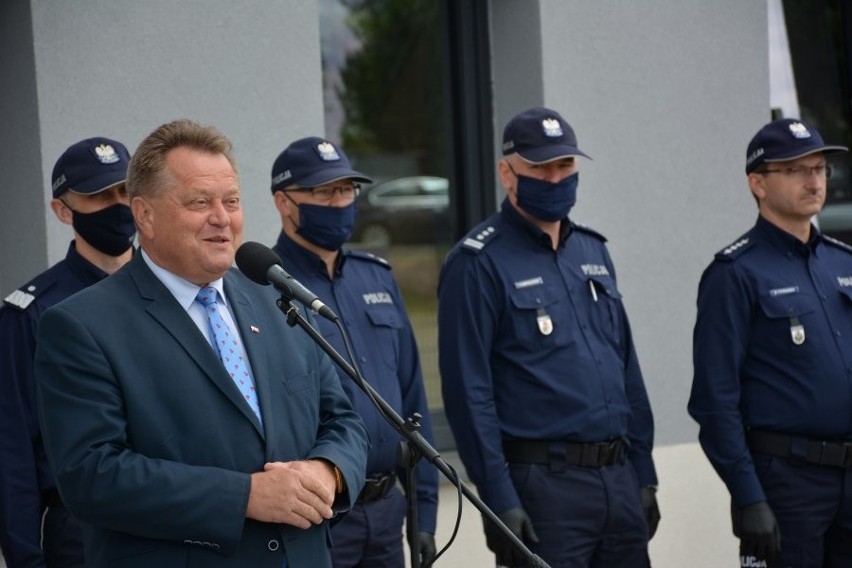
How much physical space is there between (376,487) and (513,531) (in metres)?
0.51

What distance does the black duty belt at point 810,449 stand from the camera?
16.0 ft

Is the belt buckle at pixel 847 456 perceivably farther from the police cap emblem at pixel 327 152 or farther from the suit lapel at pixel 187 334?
the suit lapel at pixel 187 334

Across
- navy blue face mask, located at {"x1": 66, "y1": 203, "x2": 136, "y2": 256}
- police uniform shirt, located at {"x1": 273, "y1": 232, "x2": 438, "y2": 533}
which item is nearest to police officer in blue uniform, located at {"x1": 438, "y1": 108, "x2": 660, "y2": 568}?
police uniform shirt, located at {"x1": 273, "y1": 232, "x2": 438, "y2": 533}

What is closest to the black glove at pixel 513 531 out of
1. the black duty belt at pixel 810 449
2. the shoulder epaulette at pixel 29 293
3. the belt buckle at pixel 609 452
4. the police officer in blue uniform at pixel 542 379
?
the police officer in blue uniform at pixel 542 379

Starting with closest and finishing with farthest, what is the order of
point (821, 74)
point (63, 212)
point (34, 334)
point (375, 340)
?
point (34, 334), point (63, 212), point (375, 340), point (821, 74)

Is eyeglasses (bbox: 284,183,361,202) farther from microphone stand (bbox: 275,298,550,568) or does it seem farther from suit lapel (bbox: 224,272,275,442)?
microphone stand (bbox: 275,298,550,568)

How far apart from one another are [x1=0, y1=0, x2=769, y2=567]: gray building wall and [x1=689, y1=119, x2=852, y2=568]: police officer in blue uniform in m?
1.48

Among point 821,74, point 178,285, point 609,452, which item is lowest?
point 609,452

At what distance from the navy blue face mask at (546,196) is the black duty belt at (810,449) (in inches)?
49.2

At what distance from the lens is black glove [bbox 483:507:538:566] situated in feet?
14.5

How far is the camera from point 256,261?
9.83 feet

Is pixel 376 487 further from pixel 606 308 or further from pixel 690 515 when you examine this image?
pixel 690 515

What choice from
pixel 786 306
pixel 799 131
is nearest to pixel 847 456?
pixel 786 306

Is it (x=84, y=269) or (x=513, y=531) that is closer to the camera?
(x=84, y=269)
